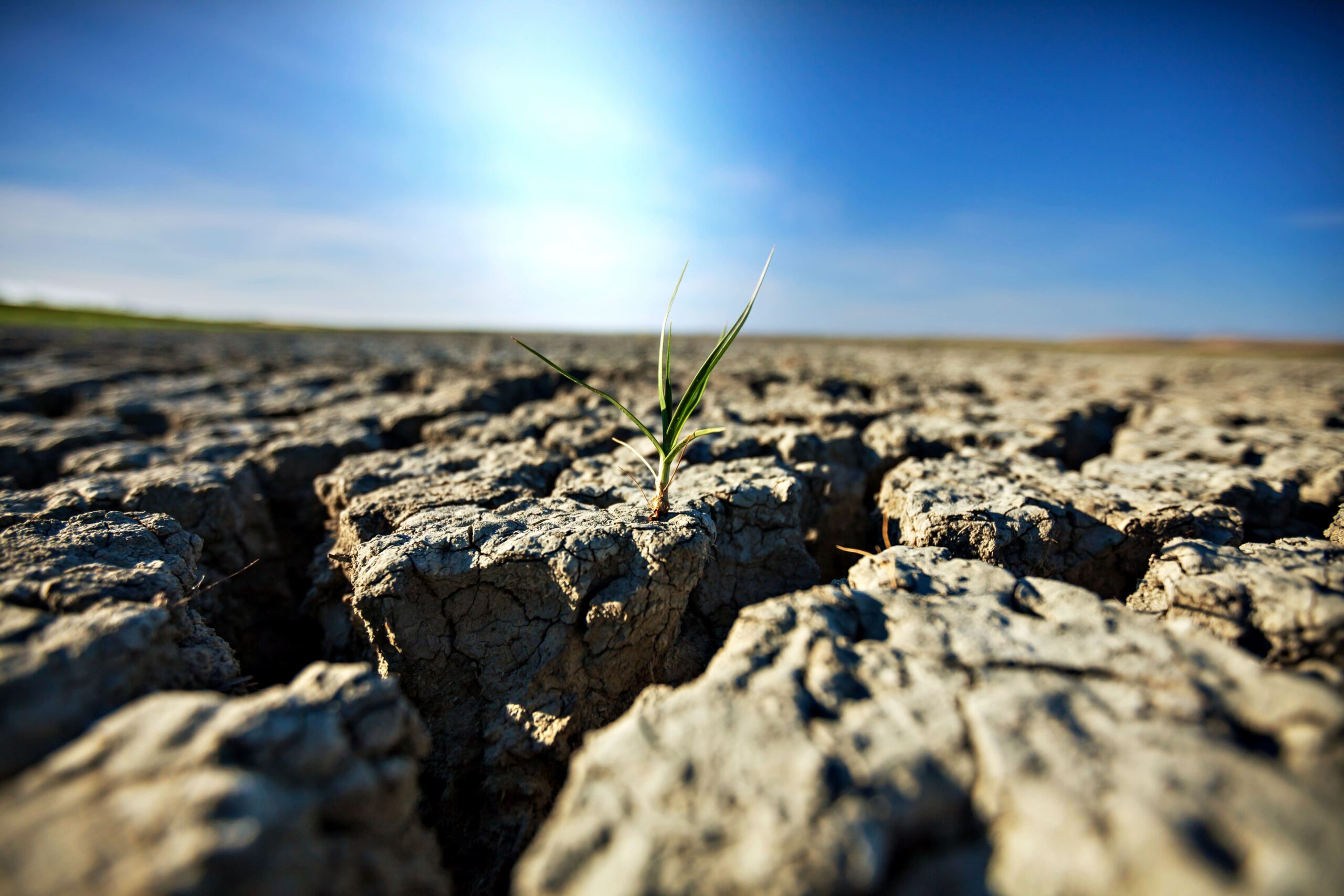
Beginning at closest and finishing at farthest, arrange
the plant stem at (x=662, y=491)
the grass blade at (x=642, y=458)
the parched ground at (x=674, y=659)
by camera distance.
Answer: the parched ground at (x=674, y=659), the grass blade at (x=642, y=458), the plant stem at (x=662, y=491)

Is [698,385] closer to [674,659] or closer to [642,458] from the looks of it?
[642,458]

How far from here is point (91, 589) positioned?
4.73ft

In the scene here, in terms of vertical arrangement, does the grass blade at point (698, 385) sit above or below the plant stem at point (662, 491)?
above

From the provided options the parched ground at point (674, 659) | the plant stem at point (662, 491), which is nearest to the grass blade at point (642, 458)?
the plant stem at point (662, 491)

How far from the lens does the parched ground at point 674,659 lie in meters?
0.85

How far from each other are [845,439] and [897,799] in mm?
2227

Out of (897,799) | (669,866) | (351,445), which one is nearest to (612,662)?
(669,866)

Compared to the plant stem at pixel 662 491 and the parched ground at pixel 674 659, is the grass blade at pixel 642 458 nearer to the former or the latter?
the plant stem at pixel 662 491

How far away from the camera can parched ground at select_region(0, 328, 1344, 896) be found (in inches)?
33.7

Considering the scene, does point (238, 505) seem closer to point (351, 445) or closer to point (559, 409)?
point (351, 445)

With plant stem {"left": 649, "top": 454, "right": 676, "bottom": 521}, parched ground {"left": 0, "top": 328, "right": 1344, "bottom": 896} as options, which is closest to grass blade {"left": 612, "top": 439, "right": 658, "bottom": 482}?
plant stem {"left": 649, "top": 454, "right": 676, "bottom": 521}

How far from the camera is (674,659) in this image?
180 cm

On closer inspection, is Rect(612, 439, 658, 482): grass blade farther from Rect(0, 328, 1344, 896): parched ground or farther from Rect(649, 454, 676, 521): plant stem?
Rect(0, 328, 1344, 896): parched ground

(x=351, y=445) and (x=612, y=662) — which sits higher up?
(x=351, y=445)
